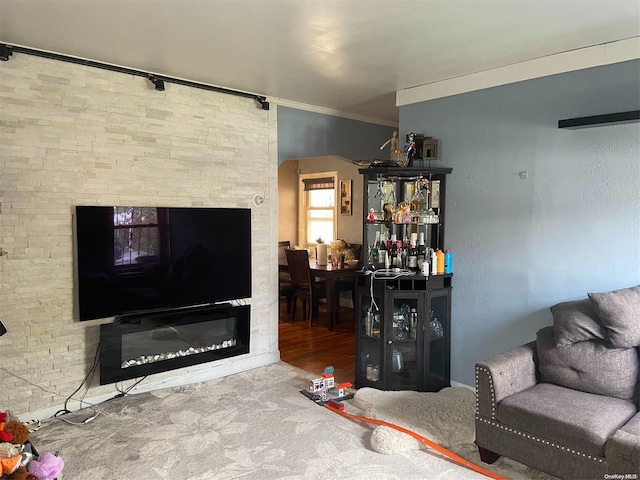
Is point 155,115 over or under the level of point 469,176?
over

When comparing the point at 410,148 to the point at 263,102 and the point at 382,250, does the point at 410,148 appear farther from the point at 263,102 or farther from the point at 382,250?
the point at 263,102

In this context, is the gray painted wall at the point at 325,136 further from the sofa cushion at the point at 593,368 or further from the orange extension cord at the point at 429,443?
the sofa cushion at the point at 593,368

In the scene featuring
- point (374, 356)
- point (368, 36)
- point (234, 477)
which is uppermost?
point (368, 36)

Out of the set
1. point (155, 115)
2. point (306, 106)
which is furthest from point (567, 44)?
point (155, 115)

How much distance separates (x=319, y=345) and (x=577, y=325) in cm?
289

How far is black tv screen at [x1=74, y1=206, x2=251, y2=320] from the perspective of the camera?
10.9ft

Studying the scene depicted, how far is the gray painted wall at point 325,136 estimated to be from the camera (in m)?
4.55

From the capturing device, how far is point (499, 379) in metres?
2.60

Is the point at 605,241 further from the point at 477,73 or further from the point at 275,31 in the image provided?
the point at 275,31

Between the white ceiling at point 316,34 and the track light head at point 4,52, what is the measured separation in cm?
5

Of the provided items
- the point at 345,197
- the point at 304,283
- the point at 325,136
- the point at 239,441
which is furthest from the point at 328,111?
the point at 239,441

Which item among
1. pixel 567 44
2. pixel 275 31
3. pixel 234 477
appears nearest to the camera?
pixel 234 477

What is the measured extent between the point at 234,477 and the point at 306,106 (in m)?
3.34

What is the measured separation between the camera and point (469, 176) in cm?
370
